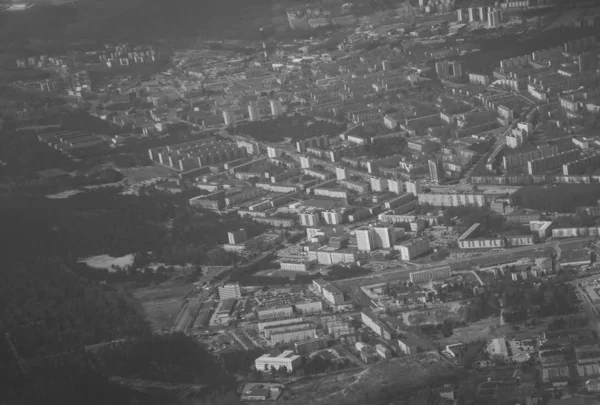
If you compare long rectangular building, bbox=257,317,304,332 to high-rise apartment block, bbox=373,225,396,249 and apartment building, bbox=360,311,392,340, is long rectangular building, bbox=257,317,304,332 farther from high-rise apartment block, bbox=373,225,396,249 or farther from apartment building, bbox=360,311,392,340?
high-rise apartment block, bbox=373,225,396,249

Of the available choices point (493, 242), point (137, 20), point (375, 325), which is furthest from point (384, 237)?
point (137, 20)

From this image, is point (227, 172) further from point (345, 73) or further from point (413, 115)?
point (345, 73)

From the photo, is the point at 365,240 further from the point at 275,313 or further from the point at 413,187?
the point at 275,313

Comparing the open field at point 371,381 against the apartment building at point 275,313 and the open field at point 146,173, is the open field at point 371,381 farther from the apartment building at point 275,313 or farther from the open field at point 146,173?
the open field at point 146,173

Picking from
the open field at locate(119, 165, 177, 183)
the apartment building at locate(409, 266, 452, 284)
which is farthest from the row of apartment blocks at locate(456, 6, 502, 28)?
the apartment building at locate(409, 266, 452, 284)

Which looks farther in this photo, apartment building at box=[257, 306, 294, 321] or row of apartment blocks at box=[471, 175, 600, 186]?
row of apartment blocks at box=[471, 175, 600, 186]

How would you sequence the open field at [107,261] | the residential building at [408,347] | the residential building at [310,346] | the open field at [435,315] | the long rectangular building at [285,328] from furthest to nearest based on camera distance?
the open field at [107,261]
the long rectangular building at [285,328]
the open field at [435,315]
the residential building at [310,346]
the residential building at [408,347]

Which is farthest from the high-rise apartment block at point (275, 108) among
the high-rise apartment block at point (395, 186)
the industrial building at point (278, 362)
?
the industrial building at point (278, 362)
